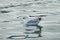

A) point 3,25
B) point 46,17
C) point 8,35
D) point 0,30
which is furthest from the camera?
point 46,17

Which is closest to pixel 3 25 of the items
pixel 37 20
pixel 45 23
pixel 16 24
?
pixel 16 24

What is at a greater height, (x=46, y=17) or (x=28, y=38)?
(x=46, y=17)

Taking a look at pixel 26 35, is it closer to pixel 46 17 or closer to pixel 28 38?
→ pixel 28 38

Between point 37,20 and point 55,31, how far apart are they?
1047 millimetres

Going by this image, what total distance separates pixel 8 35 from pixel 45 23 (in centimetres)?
256

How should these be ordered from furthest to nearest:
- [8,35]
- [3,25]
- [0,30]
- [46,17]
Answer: [46,17]
[3,25]
[0,30]
[8,35]

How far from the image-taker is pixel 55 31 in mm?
10086

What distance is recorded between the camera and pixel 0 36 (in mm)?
9461

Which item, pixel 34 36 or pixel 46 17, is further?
pixel 46 17

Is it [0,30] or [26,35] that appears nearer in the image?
[26,35]

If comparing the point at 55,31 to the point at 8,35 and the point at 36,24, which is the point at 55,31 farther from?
the point at 8,35

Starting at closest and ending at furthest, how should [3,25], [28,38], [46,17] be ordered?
[28,38] → [3,25] → [46,17]

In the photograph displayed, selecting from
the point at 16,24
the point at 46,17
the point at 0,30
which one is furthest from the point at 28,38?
the point at 46,17

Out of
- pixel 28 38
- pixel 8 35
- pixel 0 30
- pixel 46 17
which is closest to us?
pixel 28 38
